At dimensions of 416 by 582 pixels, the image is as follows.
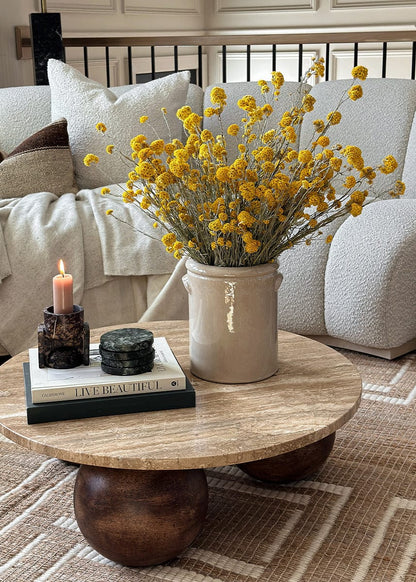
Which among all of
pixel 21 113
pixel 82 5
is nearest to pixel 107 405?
pixel 21 113

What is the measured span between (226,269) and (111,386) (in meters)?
0.29

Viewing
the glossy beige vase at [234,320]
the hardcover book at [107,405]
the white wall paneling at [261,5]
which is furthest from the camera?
the white wall paneling at [261,5]

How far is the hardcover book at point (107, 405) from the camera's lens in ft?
4.20

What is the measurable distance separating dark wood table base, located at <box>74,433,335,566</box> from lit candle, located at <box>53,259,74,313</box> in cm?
28

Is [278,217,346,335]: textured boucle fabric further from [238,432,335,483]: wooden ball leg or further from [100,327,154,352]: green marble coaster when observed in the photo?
[100,327,154,352]: green marble coaster

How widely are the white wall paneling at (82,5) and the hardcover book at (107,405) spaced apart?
377 centimetres

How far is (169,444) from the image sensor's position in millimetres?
1200

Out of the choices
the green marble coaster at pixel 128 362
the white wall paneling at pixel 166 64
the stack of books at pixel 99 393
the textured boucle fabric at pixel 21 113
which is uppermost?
the textured boucle fabric at pixel 21 113

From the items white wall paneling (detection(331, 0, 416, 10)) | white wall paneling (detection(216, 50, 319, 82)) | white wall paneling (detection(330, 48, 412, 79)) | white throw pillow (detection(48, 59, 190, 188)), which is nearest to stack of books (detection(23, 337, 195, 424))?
white throw pillow (detection(48, 59, 190, 188))

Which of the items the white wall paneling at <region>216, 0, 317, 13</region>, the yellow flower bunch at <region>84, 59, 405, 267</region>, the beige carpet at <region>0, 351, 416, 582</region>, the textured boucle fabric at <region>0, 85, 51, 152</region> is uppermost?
the white wall paneling at <region>216, 0, 317, 13</region>

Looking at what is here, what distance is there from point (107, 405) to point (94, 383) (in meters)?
0.04

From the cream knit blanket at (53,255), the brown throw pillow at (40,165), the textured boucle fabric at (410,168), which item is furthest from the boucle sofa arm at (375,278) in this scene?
the brown throw pillow at (40,165)

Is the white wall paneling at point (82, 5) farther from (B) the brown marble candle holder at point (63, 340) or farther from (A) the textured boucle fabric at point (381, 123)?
(B) the brown marble candle holder at point (63, 340)

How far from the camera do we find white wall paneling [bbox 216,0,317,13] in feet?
19.4
